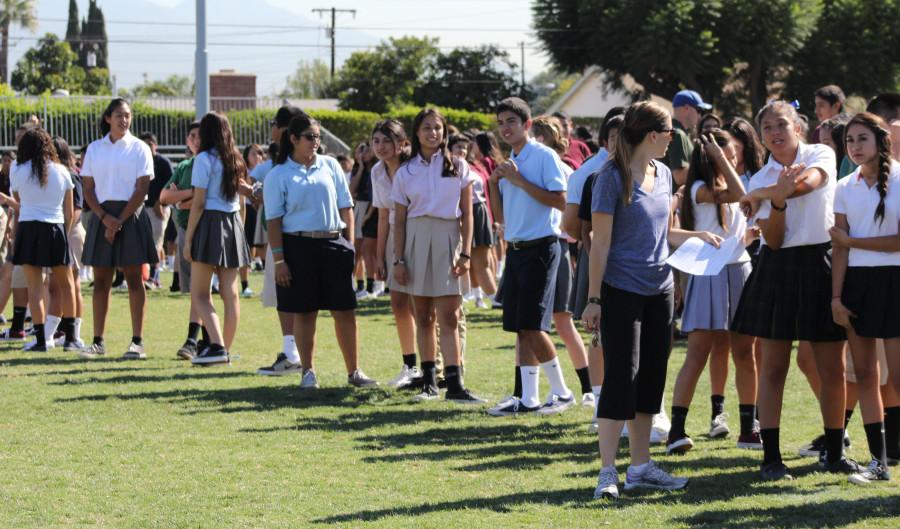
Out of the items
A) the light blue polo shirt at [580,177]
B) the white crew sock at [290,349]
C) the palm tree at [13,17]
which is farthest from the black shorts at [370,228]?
the palm tree at [13,17]

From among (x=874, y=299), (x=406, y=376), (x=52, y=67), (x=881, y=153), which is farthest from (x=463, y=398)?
(x=52, y=67)

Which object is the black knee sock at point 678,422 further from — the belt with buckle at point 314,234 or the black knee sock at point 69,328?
the black knee sock at point 69,328

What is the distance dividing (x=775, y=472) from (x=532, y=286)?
7.51 ft

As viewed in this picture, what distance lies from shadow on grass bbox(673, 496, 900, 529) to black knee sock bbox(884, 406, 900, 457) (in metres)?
0.89

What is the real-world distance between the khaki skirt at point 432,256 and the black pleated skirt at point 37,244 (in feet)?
14.1

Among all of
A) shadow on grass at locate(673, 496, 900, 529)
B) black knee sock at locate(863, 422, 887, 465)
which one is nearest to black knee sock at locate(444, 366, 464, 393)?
black knee sock at locate(863, 422, 887, 465)

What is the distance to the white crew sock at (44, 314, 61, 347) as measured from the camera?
1217cm

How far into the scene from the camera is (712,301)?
24.8ft

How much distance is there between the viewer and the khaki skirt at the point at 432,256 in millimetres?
9117

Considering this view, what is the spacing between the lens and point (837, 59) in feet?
160

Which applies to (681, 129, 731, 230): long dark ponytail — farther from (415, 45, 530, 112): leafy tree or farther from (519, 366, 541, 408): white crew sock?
(415, 45, 530, 112): leafy tree

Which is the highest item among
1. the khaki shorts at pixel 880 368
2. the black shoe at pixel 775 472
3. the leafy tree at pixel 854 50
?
the leafy tree at pixel 854 50

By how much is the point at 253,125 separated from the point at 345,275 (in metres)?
28.1

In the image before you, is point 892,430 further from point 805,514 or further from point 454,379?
point 454,379
